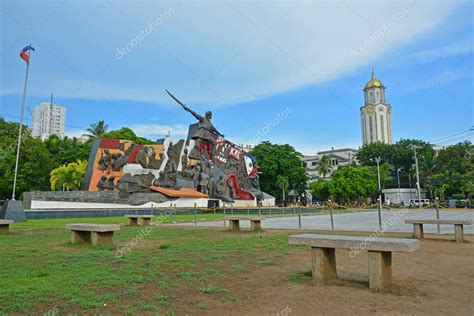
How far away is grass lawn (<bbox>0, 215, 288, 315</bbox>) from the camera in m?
4.43

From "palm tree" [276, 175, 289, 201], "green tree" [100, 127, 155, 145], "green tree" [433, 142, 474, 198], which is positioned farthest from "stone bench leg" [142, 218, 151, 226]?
"green tree" [433, 142, 474, 198]

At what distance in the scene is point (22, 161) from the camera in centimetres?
3916

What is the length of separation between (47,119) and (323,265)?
10782cm

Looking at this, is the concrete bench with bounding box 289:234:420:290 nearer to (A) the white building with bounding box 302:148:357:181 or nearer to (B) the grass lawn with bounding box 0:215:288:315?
(B) the grass lawn with bounding box 0:215:288:315

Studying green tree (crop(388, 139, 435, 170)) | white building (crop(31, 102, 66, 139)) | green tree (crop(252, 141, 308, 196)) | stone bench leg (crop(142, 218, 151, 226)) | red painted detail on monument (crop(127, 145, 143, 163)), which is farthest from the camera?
white building (crop(31, 102, 66, 139))

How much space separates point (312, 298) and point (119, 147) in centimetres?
3120

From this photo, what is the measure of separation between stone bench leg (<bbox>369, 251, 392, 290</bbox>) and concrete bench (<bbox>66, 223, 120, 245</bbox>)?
6.65m

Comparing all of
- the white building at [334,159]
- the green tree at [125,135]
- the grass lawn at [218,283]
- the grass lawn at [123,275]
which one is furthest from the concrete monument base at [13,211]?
the white building at [334,159]

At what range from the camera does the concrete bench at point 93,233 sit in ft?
31.4

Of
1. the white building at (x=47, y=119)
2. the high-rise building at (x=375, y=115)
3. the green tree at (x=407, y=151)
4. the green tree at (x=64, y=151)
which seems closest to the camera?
the green tree at (x=64, y=151)

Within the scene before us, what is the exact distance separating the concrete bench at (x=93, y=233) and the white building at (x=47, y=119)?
8682 centimetres

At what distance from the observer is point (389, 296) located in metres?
4.77

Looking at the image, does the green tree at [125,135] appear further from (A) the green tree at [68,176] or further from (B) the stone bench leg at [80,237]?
(B) the stone bench leg at [80,237]

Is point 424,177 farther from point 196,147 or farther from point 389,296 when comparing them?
point 389,296
